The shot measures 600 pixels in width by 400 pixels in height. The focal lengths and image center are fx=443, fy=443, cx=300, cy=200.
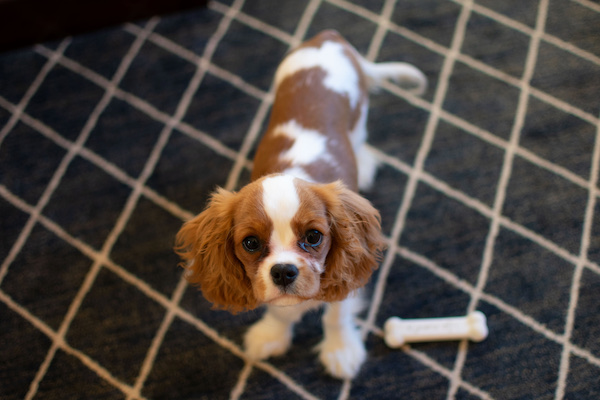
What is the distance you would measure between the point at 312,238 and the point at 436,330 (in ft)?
2.72

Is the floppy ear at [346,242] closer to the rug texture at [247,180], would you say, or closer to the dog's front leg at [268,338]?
the dog's front leg at [268,338]

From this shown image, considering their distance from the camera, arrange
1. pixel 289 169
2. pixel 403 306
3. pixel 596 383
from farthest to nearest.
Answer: pixel 403 306
pixel 596 383
pixel 289 169

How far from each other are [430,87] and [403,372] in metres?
1.33

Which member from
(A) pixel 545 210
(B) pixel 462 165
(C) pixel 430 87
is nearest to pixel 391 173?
(B) pixel 462 165

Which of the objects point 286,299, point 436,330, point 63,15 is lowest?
point 286,299

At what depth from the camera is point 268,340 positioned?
5.72 feet

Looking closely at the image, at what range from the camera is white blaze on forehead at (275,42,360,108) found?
1.61 meters

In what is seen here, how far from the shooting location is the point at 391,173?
2.04m

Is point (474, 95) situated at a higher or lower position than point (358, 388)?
higher

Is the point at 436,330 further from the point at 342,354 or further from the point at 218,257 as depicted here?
the point at 218,257

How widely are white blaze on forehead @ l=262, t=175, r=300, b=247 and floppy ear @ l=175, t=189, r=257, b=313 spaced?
139 mm

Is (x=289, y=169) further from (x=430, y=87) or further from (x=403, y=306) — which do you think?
(x=430, y=87)

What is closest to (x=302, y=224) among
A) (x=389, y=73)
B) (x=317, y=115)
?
(x=317, y=115)

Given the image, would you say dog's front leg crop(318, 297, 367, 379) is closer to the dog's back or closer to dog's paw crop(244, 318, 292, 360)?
dog's paw crop(244, 318, 292, 360)
